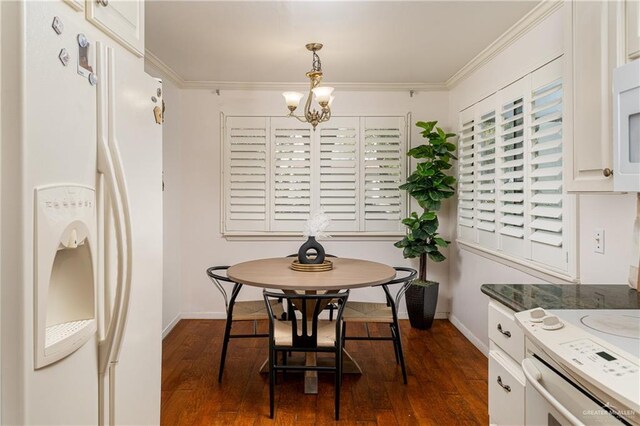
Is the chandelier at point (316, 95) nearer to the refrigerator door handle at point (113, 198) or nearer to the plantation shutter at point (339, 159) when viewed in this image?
the plantation shutter at point (339, 159)

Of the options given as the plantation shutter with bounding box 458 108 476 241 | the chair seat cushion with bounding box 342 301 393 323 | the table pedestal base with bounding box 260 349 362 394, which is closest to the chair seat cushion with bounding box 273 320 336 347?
the chair seat cushion with bounding box 342 301 393 323

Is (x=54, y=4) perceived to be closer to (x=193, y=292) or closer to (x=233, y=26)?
(x=233, y=26)

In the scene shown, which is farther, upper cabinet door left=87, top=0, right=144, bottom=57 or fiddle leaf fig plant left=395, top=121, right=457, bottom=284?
fiddle leaf fig plant left=395, top=121, right=457, bottom=284

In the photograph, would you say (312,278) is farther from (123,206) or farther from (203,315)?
(203,315)

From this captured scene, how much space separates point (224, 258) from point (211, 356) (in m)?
1.25

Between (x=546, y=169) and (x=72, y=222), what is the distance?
8.41 feet

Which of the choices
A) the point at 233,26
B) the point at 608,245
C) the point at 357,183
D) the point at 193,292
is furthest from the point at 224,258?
the point at 608,245

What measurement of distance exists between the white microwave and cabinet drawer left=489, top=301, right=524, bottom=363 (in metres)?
0.65

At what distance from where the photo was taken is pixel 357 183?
4363 millimetres

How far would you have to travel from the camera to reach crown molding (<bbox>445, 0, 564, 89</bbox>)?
8.11 feet

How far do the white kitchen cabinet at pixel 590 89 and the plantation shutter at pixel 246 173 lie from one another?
3071 millimetres

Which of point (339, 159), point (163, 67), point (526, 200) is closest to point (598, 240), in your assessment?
point (526, 200)

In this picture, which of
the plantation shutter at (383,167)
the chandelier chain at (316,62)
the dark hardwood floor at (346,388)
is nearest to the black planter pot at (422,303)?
the dark hardwood floor at (346,388)

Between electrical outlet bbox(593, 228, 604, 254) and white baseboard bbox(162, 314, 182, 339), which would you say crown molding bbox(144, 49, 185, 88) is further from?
electrical outlet bbox(593, 228, 604, 254)
